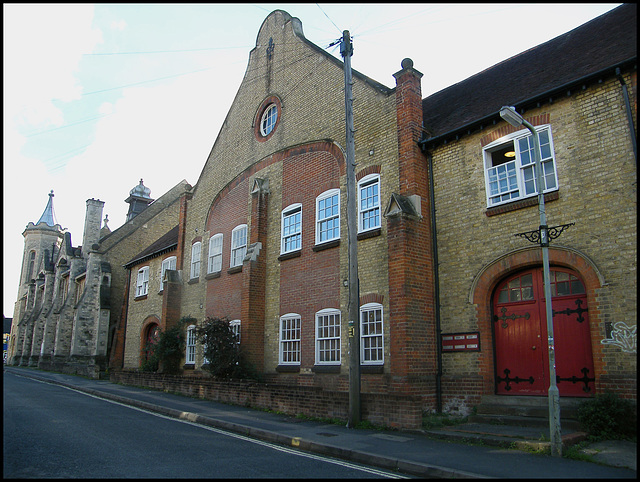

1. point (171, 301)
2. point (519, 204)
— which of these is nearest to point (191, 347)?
point (171, 301)

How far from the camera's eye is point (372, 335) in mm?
13508

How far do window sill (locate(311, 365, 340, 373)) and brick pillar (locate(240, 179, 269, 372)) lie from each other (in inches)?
117

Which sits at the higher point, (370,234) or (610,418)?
(370,234)

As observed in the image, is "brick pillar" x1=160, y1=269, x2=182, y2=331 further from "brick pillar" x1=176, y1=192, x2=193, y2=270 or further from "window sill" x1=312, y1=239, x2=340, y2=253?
"window sill" x1=312, y1=239, x2=340, y2=253

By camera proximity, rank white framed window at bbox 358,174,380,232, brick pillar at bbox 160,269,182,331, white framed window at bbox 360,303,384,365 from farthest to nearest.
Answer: brick pillar at bbox 160,269,182,331 < white framed window at bbox 358,174,380,232 < white framed window at bbox 360,303,384,365

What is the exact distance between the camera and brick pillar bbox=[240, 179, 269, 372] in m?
17.5

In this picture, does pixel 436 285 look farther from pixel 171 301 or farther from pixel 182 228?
pixel 182 228

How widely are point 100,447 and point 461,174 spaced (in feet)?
33.0

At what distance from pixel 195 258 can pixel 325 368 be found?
35.6 ft

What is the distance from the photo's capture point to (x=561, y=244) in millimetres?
10586

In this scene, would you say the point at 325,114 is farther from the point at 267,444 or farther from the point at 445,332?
the point at 267,444

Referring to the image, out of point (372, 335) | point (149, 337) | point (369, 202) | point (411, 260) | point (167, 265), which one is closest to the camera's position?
point (411, 260)

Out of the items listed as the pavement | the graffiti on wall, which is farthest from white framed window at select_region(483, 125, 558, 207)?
the pavement

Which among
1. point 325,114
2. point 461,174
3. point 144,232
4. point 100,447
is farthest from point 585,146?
point 144,232
